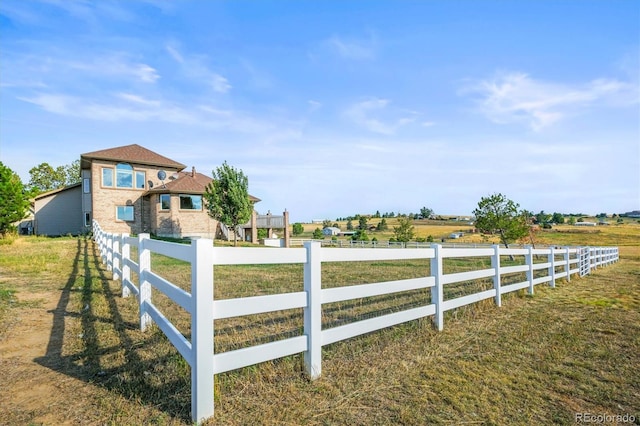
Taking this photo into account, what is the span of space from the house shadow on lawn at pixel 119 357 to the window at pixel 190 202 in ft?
77.5

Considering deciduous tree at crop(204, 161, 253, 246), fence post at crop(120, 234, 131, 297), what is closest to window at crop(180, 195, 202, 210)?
deciduous tree at crop(204, 161, 253, 246)

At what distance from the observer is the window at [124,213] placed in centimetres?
2753

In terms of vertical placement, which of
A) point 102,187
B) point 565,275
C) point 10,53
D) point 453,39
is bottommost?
point 565,275

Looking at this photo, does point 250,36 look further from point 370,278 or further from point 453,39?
point 370,278

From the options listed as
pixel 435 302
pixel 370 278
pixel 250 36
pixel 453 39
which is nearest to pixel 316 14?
pixel 250 36

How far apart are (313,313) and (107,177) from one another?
1171 inches

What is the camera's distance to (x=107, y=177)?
88.9 ft

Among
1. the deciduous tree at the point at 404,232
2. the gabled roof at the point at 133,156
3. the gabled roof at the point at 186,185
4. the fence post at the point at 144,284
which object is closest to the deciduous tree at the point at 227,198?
the gabled roof at the point at 186,185

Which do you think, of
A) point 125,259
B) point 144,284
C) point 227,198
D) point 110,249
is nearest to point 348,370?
point 144,284

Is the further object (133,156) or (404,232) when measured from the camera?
(404,232)

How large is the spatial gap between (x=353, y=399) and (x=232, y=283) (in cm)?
621

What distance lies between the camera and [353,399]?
2.90 m

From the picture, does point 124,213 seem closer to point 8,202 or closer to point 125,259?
point 8,202

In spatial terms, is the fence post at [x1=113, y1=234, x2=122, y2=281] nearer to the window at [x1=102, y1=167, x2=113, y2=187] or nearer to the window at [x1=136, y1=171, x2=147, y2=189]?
the window at [x1=102, y1=167, x2=113, y2=187]
